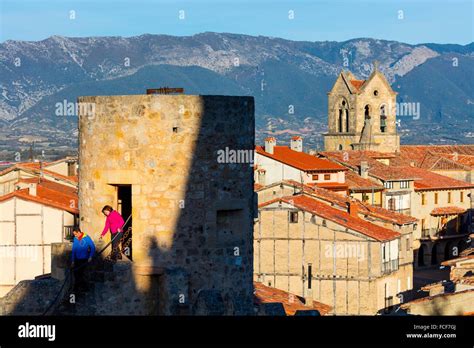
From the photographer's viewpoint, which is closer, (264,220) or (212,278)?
(212,278)

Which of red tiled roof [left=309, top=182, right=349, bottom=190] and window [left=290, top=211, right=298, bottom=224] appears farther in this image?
red tiled roof [left=309, top=182, right=349, bottom=190]

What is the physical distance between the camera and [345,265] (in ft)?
188

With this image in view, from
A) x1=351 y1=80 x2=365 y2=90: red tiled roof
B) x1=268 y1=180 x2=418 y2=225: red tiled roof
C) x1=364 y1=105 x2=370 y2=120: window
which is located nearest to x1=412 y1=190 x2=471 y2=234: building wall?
x1=268 y1=180 x2=418 y2=225: red tiled roof

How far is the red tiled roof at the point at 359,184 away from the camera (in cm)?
8125

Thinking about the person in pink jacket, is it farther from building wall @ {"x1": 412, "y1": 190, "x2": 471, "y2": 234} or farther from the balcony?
building wall @ {"x1": 412, "y1": 190, "x2": 471, "y2": 234}

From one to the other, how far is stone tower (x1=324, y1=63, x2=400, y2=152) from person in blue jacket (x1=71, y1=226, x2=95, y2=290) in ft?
384

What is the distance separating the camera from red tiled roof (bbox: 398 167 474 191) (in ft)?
303

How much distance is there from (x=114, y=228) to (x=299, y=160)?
2616 inches

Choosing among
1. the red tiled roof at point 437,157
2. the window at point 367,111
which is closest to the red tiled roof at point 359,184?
the red tiled roof at point 437,157

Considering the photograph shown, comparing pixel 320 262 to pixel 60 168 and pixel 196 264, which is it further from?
pixel 196 264
